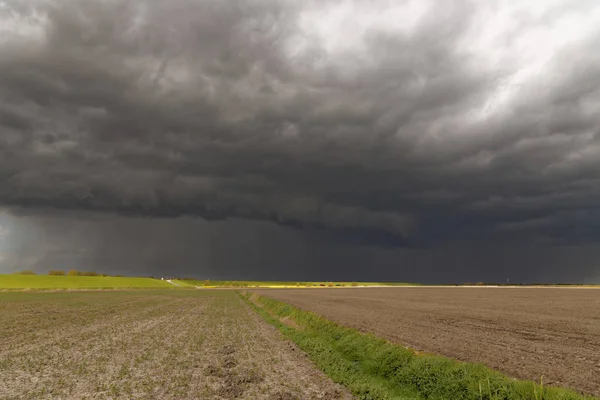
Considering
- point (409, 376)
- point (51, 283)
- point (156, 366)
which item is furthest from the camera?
point (51, 283)

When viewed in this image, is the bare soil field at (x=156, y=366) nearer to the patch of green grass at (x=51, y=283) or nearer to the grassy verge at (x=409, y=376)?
the grassy verge at (x=409, y=376)

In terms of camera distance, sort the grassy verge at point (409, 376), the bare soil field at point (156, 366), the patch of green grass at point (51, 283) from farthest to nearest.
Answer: the patch of green grass at point (51, 283) → the bare soil field at point (156, 366) → the grassy verge at point (409, 376)

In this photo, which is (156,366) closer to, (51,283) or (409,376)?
(409,376)

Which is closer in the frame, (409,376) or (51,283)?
(409,376)

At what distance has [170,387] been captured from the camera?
A: 1571cm

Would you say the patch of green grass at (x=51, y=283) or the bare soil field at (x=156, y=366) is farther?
the patch of green grass at (x=51, y=283)

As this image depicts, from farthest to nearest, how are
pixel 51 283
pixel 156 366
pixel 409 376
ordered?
1. pixel 51 283
2. pixel 156 366
3. pixel 409 376

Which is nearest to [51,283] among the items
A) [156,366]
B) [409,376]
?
[156,366]

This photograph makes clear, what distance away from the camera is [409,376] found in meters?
17.5

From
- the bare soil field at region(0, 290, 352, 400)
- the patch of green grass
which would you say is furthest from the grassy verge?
the patch of green grass

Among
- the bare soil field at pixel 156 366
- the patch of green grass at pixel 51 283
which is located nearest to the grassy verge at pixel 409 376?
the bare soil field at pixel 156 366

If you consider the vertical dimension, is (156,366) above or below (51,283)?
below

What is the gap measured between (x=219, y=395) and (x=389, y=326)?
22.9 meters

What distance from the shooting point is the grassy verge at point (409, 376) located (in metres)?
13.5
